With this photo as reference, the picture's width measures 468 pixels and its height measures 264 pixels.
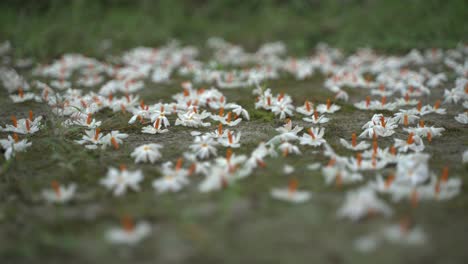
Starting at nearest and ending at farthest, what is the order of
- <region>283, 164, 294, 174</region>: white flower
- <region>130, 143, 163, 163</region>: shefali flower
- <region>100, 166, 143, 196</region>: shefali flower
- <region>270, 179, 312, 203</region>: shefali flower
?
<region>270, 179, 312, 203</region>: shefali flower
<region>100, 166, 143, 196</region>: shefali flower
<region>283, 164, 294, 174</region>: white flower
<region>130, 143, 163, 163</region>: shefali flower

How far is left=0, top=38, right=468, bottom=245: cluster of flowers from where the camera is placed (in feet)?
4.93

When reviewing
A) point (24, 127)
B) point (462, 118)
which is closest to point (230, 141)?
point (24, 127)

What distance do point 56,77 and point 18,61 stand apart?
61 cm

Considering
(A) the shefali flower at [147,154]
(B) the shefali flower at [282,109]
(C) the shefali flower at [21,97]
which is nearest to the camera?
(A) the shefali flower at [147,154]

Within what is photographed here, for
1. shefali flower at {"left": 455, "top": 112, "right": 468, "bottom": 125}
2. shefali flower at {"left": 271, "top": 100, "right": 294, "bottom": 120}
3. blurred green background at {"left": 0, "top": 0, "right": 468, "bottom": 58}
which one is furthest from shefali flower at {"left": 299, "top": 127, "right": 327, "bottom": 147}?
blurred green background at {"left": 0, "top": 0, "right": 468, "bottom": 58}

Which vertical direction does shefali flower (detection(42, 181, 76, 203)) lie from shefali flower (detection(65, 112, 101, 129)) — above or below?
below

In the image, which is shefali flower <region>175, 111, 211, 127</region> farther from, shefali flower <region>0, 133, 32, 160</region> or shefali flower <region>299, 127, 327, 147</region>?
→ shefali flower <region>0, 133, 32, 160</region>

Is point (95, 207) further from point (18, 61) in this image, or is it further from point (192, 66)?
point (18, 61)

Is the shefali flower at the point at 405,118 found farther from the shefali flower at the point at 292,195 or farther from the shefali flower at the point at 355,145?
the shefali flower at the point at 292,195

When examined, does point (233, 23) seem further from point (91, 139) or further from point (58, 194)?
point (58, 194)

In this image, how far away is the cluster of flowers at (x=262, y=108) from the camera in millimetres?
1502

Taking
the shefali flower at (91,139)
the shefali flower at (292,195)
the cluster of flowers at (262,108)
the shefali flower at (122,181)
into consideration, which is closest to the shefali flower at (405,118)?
the cluster of flowers at (262,108)

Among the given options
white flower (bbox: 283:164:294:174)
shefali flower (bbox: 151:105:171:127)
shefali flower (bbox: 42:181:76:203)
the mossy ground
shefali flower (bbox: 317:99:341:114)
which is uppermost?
shefali flower (bbox: 151:105:171:127)

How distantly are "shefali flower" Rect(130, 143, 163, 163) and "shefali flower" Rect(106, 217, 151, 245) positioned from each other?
0.51m
